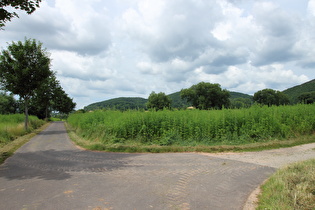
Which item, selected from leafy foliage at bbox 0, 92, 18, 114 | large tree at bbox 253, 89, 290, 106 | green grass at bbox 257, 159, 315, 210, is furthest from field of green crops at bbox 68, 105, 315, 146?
large tree at bbox 253, 89, 290, 106

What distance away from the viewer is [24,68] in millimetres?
20859

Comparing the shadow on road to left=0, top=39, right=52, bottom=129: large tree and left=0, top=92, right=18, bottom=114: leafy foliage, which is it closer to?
left=0, top=39, right=52, bottom=129: large tree

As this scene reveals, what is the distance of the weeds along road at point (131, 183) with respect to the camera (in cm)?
414

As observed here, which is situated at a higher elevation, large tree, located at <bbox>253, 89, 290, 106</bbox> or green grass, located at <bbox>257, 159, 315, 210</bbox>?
large tree, located at <bbox>253, 89, 290, 106</bbox>

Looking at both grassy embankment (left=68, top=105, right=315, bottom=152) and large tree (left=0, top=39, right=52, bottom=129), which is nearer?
grassy embankment (left=68, top=105, right=315, bottom=152)

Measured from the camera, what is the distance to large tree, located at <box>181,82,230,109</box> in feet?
250

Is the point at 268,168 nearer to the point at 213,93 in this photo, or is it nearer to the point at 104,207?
the point at 104,207

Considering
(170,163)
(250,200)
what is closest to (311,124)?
(170,163)

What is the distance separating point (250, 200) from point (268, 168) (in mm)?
2849

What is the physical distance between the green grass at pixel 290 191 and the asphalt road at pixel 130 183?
432mm

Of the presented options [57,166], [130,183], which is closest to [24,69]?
[57,166]

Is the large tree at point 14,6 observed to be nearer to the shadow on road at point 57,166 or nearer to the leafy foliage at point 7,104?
the shadow on road at point 57,166

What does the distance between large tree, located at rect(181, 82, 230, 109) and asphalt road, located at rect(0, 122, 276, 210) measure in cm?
6901

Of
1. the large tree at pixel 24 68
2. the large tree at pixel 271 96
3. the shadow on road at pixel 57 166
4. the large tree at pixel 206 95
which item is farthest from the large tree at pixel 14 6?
the large tree at pixel 271 96
